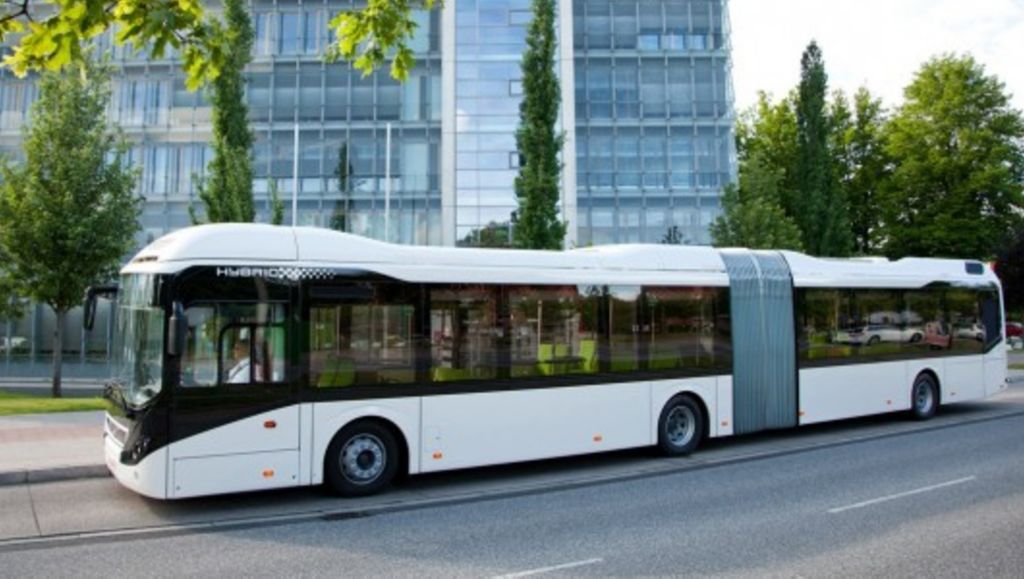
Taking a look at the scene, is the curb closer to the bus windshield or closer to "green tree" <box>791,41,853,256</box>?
the bus windshield

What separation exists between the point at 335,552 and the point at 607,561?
7.64 feet

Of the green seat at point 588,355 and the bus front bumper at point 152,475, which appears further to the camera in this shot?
the green seat at point 588,355

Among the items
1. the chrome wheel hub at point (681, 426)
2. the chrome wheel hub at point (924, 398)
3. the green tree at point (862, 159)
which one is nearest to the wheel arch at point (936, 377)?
the chrome wheel hub at point (924, 398)

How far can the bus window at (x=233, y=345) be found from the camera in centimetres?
827

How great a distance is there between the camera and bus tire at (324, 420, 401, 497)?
9.05m

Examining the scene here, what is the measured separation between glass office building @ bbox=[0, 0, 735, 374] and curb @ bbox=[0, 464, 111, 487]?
Answer: 25715 mm

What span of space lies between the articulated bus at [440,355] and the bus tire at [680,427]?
0.02 meters

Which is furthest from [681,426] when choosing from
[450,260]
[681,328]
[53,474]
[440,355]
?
[53,474]

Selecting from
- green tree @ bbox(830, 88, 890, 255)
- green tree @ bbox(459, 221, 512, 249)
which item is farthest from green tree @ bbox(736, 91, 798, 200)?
green tree @ bbox(459, 221, 512, 249)

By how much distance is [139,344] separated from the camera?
8422 millimetres

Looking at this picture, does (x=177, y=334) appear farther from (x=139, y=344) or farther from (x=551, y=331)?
(x=551, y=331)

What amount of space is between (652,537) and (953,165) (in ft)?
133

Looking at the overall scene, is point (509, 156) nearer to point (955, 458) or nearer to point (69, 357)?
point (69, 357)

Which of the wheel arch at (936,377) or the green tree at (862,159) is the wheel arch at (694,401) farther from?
the green tree at (862,159)
